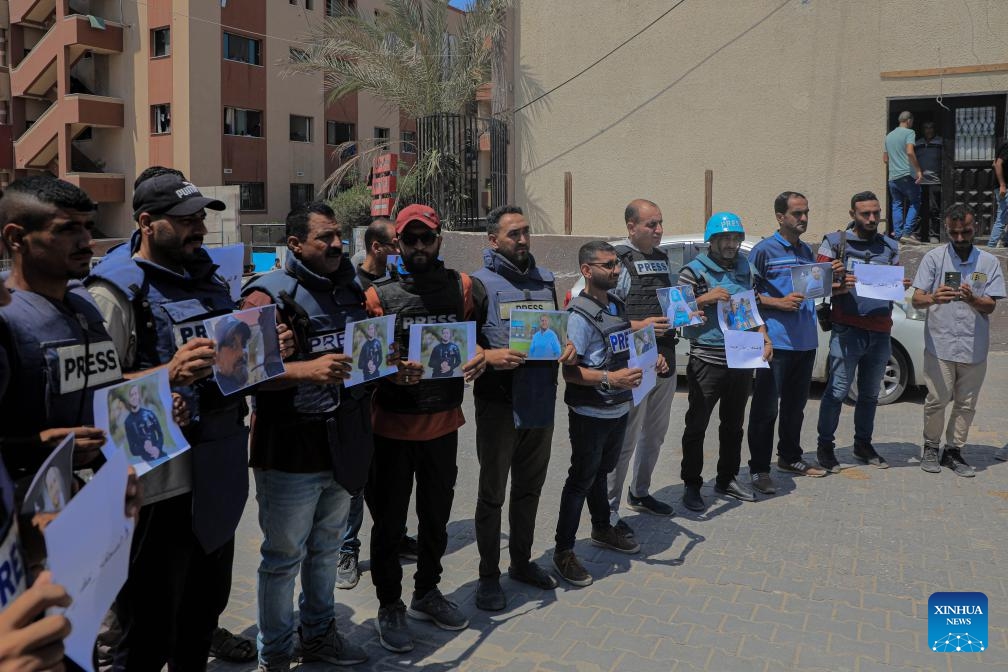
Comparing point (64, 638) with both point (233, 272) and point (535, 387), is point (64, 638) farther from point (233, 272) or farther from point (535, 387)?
point (233, 272)

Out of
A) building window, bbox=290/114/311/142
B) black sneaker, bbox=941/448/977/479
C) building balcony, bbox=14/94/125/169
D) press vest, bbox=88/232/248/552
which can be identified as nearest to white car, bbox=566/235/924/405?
black sneaker, bbox=941/448/977/479

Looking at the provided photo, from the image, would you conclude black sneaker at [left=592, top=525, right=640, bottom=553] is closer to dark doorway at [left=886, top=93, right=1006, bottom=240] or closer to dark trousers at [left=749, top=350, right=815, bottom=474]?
dark trousers at [left=749, top=350, right=815, bottom=474]

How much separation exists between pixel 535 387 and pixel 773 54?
1038 centimetres

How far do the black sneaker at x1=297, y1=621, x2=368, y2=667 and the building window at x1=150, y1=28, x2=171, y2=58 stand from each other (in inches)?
1251

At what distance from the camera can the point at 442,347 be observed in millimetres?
4062

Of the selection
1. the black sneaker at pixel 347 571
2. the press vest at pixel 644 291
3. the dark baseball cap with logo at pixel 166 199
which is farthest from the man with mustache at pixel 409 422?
the press vest at pixel 644 291

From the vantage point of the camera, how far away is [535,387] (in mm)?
4441

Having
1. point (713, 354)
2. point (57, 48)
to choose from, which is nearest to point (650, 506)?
point (713, 354)

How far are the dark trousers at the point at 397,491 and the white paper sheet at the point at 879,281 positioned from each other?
3.91 meters

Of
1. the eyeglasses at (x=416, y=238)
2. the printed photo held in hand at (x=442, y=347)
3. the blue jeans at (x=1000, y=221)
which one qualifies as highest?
the blue jeans at (x=1000, y=221)

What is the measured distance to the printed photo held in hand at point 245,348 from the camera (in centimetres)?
311

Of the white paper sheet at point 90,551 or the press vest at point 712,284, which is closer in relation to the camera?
the white paper sheet at point 90,551

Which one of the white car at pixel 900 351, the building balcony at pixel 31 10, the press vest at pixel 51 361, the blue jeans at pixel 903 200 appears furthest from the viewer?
the building balcony at pixel 31 10

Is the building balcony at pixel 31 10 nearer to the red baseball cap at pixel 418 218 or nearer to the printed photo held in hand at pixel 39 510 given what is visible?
the red baseball cap at pixel 418 218
